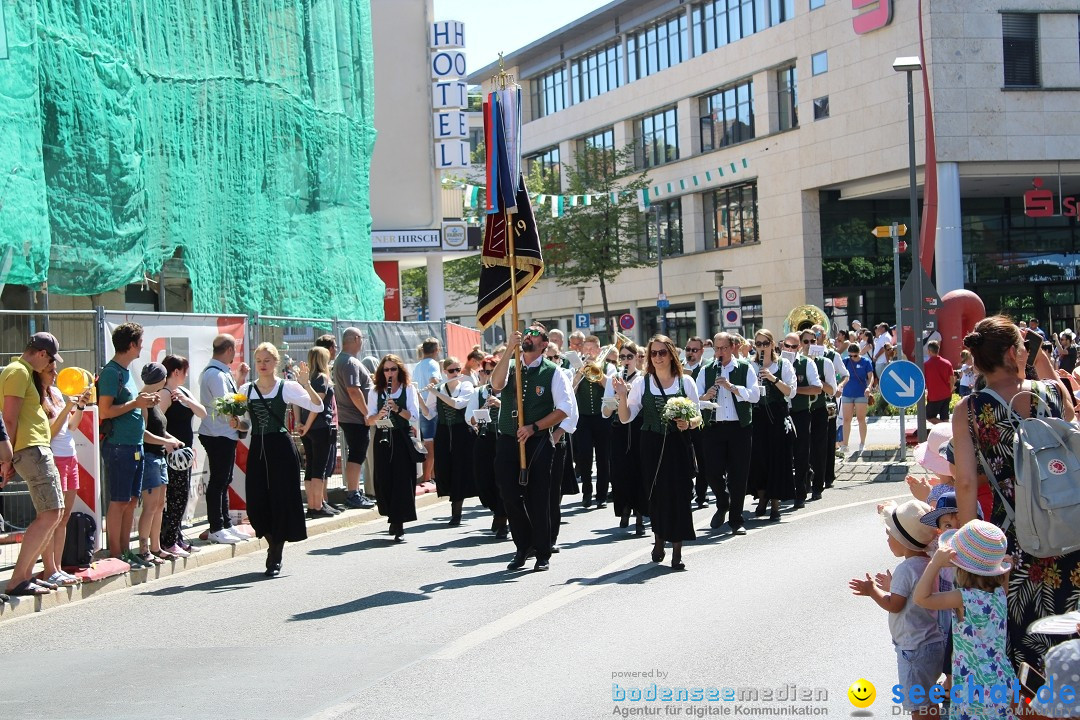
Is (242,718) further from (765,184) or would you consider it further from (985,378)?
(765,184)

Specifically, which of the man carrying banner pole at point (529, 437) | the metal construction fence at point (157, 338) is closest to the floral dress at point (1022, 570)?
the man carrying banner pole at point (529, 437)

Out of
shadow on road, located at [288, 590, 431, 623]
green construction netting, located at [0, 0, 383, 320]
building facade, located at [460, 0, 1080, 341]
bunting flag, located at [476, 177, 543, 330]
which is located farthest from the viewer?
building facade, located at [460, 0, 1080, 341]

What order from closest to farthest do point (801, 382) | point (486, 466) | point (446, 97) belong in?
point (486, 466) → point (801, 382) → point (446, 97)

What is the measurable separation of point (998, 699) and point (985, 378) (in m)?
1.37

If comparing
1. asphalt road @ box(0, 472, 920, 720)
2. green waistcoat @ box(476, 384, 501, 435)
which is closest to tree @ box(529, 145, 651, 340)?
green waistcoat @ box(476, 384, 501, 435)

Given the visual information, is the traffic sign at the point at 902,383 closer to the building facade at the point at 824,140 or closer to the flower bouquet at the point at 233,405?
the flower bouquet at the point at 233,405

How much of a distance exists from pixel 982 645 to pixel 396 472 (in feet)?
28.6

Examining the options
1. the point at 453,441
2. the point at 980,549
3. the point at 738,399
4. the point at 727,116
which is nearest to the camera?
the point at 980,549

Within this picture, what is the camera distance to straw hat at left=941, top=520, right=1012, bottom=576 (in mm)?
4715

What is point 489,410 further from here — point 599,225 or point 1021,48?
point 599,225

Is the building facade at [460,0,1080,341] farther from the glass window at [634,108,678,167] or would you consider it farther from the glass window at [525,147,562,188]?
the glass window at [525,147,562,188]

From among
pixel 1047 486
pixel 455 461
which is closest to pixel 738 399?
pixel 455 461

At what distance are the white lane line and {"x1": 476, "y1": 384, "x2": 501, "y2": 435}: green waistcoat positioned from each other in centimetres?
244

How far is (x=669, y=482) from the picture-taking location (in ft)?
35.4
